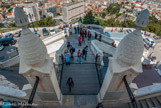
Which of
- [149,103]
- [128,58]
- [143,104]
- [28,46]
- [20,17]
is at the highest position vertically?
[20,17]

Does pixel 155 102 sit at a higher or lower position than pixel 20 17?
lower

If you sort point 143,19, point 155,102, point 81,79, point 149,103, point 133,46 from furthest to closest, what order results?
point 81,79, point 149,103, point 155,102, point 133,46, point 143,19

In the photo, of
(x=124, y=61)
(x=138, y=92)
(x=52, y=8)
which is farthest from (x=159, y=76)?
(x=52, y=8)

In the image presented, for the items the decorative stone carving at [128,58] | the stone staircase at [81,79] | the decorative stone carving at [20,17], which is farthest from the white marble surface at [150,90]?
the decorative stone carving at [20,17]

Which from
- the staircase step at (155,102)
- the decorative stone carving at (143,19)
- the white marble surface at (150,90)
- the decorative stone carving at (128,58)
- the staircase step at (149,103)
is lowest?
the staircase step at (149,103)

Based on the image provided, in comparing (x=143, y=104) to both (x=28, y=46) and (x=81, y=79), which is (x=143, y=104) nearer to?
(x=81, y=79)

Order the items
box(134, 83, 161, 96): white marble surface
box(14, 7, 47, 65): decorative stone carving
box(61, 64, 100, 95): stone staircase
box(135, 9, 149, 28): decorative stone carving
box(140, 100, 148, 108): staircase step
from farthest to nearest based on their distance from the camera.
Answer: box(61, 64, 100, 95): stone staircase, box(140, 100, 148, 108): staircase step, box(134, 83, 161, 96): white marble surface, box(14, 7, 47, 65): decorative stone carving, box(135, 9, 149, 28): decorative stone carving

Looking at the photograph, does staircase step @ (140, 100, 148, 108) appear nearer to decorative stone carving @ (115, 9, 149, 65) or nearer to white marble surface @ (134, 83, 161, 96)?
white marble surface @ (134, 83, 161, 96)

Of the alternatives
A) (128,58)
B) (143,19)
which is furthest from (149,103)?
(143,19)

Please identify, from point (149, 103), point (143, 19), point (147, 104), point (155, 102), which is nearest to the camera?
point (143, 19)

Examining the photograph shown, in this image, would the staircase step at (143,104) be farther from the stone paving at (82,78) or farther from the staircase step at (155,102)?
the stone paving at (82,78)

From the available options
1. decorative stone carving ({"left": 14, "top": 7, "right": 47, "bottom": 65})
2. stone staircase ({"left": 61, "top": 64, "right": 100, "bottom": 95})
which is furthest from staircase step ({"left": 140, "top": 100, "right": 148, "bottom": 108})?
decorative stone carving ({"left": 14, "top": 7, "right": 47, "bottom": 65})

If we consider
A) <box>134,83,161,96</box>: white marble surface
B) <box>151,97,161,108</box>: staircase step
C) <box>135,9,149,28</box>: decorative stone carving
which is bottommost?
<box>151,97,161,108</box>: staircase step

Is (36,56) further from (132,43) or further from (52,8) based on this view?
(52,8)
